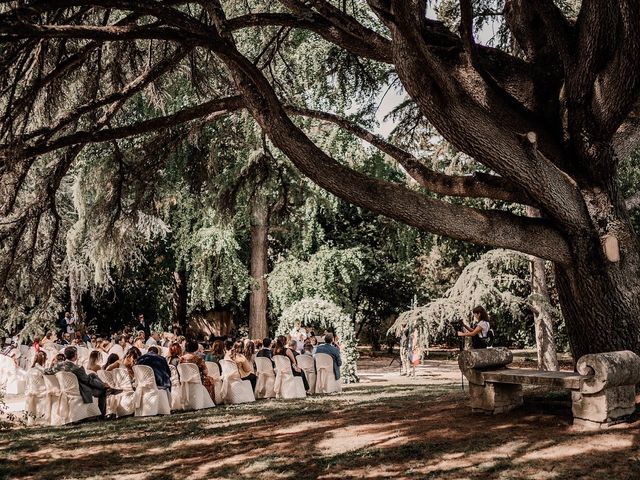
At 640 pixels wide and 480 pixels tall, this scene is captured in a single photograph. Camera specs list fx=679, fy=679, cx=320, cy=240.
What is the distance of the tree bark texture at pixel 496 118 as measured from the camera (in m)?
6.30

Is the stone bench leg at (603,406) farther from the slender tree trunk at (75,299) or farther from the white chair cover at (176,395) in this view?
the slender tree trunk at (75,299)

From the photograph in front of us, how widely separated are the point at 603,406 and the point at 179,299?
69.8 ft

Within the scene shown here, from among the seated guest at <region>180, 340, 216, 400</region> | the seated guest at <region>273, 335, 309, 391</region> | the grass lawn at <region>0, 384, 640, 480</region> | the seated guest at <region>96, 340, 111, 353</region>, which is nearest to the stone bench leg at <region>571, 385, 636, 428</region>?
the grass lawn at <region>0, 384, 640, 480</region>

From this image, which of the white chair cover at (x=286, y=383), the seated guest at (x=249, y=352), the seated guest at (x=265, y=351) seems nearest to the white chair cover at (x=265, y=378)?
the white chair cover at (x=286, y=383)

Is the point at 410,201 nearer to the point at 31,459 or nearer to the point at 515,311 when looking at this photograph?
the point at 31,459

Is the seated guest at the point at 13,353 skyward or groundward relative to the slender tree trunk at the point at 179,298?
groundward

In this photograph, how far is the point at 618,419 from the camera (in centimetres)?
640

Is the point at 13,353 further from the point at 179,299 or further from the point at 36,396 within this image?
the point at 179,299

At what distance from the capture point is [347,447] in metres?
6.70

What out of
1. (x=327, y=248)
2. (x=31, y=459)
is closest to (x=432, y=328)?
(x=327, y=248)

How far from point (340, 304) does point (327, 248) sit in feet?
6.43

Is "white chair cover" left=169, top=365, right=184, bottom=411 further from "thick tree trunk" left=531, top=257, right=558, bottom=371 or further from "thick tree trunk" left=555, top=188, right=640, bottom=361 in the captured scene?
"thick tree trunk" left=531, top=257, right=558, bottom=371

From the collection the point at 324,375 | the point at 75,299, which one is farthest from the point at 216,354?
the point at 75,299

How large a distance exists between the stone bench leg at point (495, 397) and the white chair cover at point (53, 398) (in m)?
6.49
